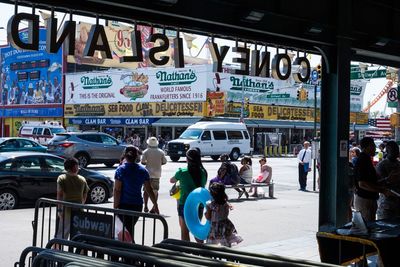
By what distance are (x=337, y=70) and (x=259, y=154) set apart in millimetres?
41670

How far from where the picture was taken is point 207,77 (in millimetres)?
45594

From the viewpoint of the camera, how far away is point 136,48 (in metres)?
7.16

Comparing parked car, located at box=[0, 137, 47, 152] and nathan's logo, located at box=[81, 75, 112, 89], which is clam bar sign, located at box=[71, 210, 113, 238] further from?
nathan's logo, located at box=[81, 75, 112, 89]

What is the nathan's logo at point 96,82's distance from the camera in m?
52.6

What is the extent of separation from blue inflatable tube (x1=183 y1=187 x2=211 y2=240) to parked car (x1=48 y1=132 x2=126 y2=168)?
19.0 meters

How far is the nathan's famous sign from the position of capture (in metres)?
6.20

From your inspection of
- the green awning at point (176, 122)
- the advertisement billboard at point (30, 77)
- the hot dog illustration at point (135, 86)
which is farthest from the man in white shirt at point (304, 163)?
the advertisement billboard at point (30, 77)

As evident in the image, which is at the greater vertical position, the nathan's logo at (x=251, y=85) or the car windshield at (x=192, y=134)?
the nathan's logo at (x=251, y=85)

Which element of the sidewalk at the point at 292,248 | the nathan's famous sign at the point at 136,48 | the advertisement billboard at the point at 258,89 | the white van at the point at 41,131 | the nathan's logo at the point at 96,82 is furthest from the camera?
the nathan's logo at the point at 96,82

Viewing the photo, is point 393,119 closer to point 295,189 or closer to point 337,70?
point 295,189

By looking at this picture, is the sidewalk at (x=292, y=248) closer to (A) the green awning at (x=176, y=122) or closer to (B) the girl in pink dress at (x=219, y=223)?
(B) the girl in pink dress at (x=219, y=223)

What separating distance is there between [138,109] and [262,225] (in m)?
39.6

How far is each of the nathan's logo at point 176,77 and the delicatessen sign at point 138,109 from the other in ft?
6.11

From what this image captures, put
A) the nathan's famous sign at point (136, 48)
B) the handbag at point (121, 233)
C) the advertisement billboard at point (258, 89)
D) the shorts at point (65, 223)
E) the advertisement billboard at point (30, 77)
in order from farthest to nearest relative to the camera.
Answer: the advertisement billboard at point (30, 77), the advertisement billboard at point (258, 89), the shorts at point (65, 223), the handbag at point (121, 233), the nathan's famous sign at point (136, 48)
